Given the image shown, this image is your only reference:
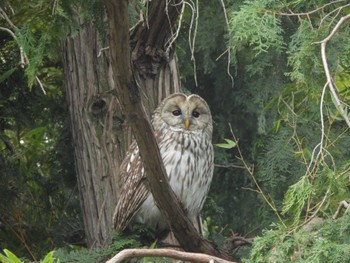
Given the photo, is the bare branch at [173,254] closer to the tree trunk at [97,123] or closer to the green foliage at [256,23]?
the green foliage at [256,23]

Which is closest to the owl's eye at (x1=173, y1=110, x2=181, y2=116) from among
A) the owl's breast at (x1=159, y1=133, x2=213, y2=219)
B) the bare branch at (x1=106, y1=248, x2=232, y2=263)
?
the owl's breast at (x1=159, y1=133, x2=213, y2=219)

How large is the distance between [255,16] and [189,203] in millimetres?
1712

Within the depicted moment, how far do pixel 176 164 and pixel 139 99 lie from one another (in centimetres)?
172

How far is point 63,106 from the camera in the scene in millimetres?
6418

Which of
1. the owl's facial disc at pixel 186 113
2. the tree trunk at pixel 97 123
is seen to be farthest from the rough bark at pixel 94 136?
the owl's facial disc at pixel 186 113

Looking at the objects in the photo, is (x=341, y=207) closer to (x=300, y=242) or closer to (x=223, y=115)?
(x=300, y=242)

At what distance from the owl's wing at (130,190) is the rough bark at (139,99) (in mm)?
445

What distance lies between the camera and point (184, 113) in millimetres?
5715

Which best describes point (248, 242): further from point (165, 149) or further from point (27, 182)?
point (27, 182)

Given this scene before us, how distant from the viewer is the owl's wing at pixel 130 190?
528 cm

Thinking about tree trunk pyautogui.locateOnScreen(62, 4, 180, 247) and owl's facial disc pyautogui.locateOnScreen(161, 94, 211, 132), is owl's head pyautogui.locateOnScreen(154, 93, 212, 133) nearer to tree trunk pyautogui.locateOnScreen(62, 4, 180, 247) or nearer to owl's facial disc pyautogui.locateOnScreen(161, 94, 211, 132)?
owl's facial disc pyautogui.locateOnScreen(161, 94, 211, 132)

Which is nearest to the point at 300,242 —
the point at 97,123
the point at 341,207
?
the point at 341,207

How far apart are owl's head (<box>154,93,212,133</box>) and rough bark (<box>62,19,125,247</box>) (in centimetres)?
31

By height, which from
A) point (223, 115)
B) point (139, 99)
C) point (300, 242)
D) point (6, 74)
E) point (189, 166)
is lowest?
point (300, 242)
